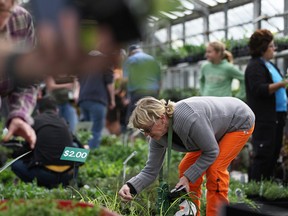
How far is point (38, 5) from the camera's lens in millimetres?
657

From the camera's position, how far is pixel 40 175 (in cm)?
471

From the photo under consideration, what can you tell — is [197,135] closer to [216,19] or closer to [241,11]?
[216,19]

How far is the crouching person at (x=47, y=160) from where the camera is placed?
15.3ft

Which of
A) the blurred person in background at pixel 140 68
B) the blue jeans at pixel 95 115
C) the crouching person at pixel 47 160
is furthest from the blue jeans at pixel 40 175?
the blurred person in background at pixel 140 68

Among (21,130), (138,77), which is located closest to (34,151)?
(21,130)

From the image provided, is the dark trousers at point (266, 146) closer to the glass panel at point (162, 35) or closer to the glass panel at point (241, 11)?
the glass panel at point (241, 11)

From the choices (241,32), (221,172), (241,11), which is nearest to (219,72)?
(241,32)

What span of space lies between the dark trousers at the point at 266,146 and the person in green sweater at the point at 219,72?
749 millimetres

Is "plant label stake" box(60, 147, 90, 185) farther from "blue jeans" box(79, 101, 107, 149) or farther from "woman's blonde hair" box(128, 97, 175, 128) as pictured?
"blue jeans" box(79, 101, 107, 149)

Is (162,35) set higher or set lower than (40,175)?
higher

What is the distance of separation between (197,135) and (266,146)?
1.97 m

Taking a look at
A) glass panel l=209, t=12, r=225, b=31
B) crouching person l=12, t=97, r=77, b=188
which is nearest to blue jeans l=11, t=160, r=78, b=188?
crouching person l=12, t=97, r=77, b=188

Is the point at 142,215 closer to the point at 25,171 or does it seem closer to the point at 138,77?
the point at 25,171

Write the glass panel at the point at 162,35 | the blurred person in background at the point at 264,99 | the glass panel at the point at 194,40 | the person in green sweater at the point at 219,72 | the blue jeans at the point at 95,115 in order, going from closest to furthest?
the glass panel at the point at 162,35
the glass panel at the point at 194,40
the blurred person in background at the point at 264,99
the person in green sweater at the point at 219,72
the blue jeans at the point at 95,115
